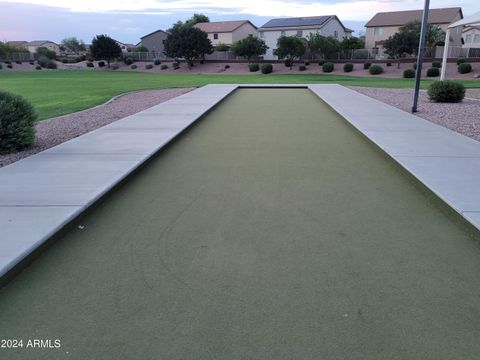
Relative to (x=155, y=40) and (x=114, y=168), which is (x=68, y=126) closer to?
(x=114, y=168)

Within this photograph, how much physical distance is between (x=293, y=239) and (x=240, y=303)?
3.95ft

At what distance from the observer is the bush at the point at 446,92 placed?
14.9m

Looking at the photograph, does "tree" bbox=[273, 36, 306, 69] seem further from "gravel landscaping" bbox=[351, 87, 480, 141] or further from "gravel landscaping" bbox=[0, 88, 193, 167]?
"gravel landscaping" bbox=[0, 88, 193, 167]

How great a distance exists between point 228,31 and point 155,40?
19.6 meters

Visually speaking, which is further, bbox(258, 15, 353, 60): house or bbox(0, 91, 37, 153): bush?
bbox(258, 15, 353, 60): house

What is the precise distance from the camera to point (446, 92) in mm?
14914

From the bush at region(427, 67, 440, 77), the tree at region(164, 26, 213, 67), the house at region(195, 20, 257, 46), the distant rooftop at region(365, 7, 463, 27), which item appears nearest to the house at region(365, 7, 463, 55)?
the distant rooftop at region(365, 7, 463, 27)

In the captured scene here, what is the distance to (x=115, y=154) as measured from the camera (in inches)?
280

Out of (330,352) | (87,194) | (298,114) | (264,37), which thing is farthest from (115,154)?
(264,37)

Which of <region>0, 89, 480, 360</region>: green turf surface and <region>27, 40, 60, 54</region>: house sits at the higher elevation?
<region>27, 40, 60, 54</region>: house

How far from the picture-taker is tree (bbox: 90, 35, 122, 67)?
67812 mm

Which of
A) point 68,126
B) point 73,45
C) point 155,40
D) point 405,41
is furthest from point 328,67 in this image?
point 73,45

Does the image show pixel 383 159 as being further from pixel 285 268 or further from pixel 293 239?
pixel 285 268

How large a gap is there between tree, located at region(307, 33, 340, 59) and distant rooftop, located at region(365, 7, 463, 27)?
1296 cm
